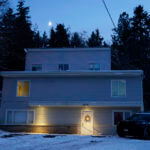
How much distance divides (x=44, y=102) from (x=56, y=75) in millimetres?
2422

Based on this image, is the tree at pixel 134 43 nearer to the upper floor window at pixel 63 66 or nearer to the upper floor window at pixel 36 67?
the upper floor window at pixel 63 66

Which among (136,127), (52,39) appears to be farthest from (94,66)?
(52,39)

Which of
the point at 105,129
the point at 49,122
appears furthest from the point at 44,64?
the point at 105,129

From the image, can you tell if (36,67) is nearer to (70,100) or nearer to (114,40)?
(70,100)

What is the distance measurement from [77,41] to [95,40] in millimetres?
3653

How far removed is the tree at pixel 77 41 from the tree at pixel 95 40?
4.23 feet

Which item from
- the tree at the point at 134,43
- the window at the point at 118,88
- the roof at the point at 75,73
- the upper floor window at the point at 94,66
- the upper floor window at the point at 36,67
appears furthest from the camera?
the tree at the point at 134,43

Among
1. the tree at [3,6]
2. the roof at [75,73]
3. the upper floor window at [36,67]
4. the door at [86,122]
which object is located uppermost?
the tree at [3,6]

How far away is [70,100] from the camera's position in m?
18.9

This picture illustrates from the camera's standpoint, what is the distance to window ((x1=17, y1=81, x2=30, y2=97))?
774 inches

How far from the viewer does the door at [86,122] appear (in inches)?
736

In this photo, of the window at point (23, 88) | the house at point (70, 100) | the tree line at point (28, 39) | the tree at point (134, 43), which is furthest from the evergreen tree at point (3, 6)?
the tree at point (134, 43)

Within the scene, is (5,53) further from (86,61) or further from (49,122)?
(49,122)

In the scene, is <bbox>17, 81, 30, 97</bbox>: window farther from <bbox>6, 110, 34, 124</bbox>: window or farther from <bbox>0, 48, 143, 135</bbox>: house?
<bbox>6, 110, 34, 124</bbox>: window
